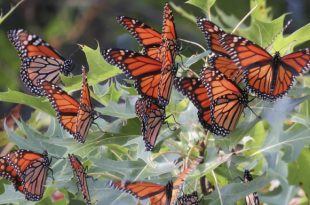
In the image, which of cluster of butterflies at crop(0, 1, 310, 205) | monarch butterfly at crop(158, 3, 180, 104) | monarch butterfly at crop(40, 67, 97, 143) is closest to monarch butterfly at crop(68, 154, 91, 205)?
cluster of butterflies at crop(0, 1, 310, 205)

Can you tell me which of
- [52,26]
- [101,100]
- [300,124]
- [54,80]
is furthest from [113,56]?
[52,26]

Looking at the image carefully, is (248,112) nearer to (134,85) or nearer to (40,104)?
(134,85)

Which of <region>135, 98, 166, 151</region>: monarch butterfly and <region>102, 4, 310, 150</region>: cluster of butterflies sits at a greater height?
<region>102, 4, 310, 150</region>: cluster of butterflies

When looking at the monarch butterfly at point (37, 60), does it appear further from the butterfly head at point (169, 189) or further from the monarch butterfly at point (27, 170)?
the butterfly head at point (169, 189)

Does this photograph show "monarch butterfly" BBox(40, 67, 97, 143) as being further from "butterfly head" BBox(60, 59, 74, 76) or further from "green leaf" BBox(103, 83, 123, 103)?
"butterfly head" BBox(60, 59, 74, 76)

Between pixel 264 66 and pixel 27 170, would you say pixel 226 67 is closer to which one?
pixel 264 66

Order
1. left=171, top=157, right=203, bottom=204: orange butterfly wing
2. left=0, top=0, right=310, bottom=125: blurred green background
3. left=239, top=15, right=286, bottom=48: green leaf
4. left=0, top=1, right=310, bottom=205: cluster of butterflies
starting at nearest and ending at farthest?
1. left=171, top=157, right=203, bottom=204: orange butterfly wing
2. left=0, top=1, right=310, bottom=205: cluster of butterflies
3. left=239, top=15, right=286, bottom=48: green leaf
4. left=0, top=0, right=310, bottom=125: blurred green background

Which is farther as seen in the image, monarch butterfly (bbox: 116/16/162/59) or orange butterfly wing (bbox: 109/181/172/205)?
monarch butterfly (bbox: 116/16/162/59)

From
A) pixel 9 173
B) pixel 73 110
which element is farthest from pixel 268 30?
pixel 9 173
